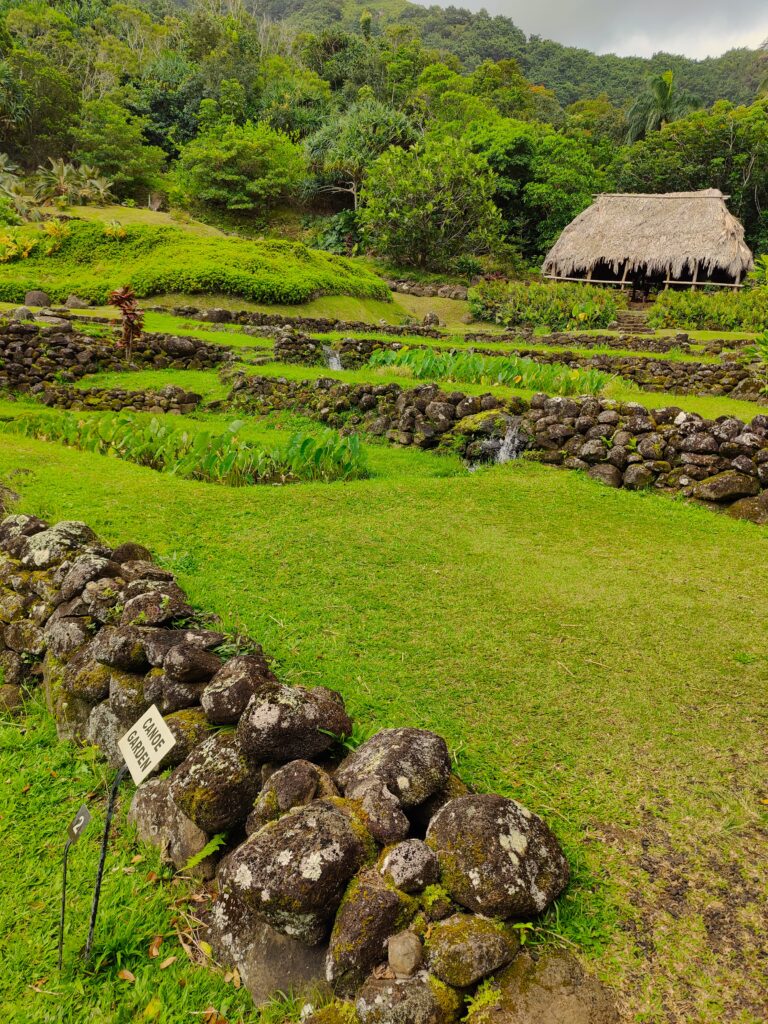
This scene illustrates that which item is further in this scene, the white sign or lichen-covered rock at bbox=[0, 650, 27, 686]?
lichen-covered rock at bbox=[0, 650, 27, 686]

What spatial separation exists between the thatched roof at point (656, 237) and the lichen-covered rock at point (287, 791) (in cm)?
3106

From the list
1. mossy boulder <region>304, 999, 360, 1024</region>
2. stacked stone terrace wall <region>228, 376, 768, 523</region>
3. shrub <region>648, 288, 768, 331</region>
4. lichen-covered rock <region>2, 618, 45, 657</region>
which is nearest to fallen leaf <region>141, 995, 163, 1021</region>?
mossy boulder <region>304, 999, 360, 1024</region>

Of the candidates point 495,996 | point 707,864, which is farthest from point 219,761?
point 707,864

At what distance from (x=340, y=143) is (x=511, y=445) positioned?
35.8 metres

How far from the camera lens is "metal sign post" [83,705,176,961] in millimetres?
2188

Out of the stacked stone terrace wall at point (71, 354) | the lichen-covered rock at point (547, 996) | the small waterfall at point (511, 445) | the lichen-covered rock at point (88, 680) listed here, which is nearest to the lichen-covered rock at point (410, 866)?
the lichen-covered rock at point (547, 996)

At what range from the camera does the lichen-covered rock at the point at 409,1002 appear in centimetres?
184

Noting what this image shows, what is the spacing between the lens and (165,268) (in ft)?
75.3

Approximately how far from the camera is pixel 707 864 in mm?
2553

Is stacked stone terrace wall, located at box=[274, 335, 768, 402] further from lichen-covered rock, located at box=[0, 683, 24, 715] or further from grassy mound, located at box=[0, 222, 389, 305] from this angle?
lichen-covered rock, located at box=[0, 683, 24, 715]

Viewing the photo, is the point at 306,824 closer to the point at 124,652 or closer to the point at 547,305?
the point at 124,652

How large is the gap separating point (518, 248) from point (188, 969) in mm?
40290

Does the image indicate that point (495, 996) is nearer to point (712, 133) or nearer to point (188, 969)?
point (188, 969)

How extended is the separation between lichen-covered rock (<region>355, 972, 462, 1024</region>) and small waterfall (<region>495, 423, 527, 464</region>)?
738 cm
